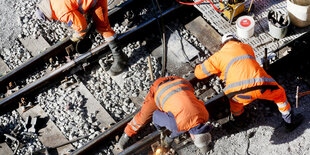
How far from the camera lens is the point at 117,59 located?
7.56m

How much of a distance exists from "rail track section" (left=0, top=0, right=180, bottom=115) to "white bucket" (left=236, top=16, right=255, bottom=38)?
146 cm

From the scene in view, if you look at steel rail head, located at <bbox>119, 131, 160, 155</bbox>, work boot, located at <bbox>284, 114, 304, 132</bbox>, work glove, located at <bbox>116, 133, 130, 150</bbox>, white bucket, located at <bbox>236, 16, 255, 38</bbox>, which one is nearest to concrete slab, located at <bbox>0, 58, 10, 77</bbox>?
work glove, located at <bbox>116, 133, 130, 150</bbox>

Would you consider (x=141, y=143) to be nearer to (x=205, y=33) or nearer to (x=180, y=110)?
(x=180, y=110)

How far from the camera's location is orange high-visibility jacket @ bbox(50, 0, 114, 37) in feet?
21.5

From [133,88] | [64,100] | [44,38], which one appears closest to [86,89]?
[64,100]

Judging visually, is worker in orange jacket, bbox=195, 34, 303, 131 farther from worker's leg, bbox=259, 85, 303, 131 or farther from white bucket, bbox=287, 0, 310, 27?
white bucket, bbox=287, 0, 310, 27

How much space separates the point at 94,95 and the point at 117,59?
0.89 metres

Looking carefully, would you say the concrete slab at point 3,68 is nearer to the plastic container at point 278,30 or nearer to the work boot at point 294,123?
the plastic container at point 278,30

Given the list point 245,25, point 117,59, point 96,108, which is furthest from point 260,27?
point 96,108

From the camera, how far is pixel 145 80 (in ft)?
24.5

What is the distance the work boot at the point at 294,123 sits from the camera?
6.64m

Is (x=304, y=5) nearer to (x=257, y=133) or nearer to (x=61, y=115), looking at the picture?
(x=257, y=133)

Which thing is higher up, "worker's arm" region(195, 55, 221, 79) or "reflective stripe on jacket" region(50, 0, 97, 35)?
"reflective stripe on jacket" region(50, 0, 97, 35)

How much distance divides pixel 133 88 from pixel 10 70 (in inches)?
111
